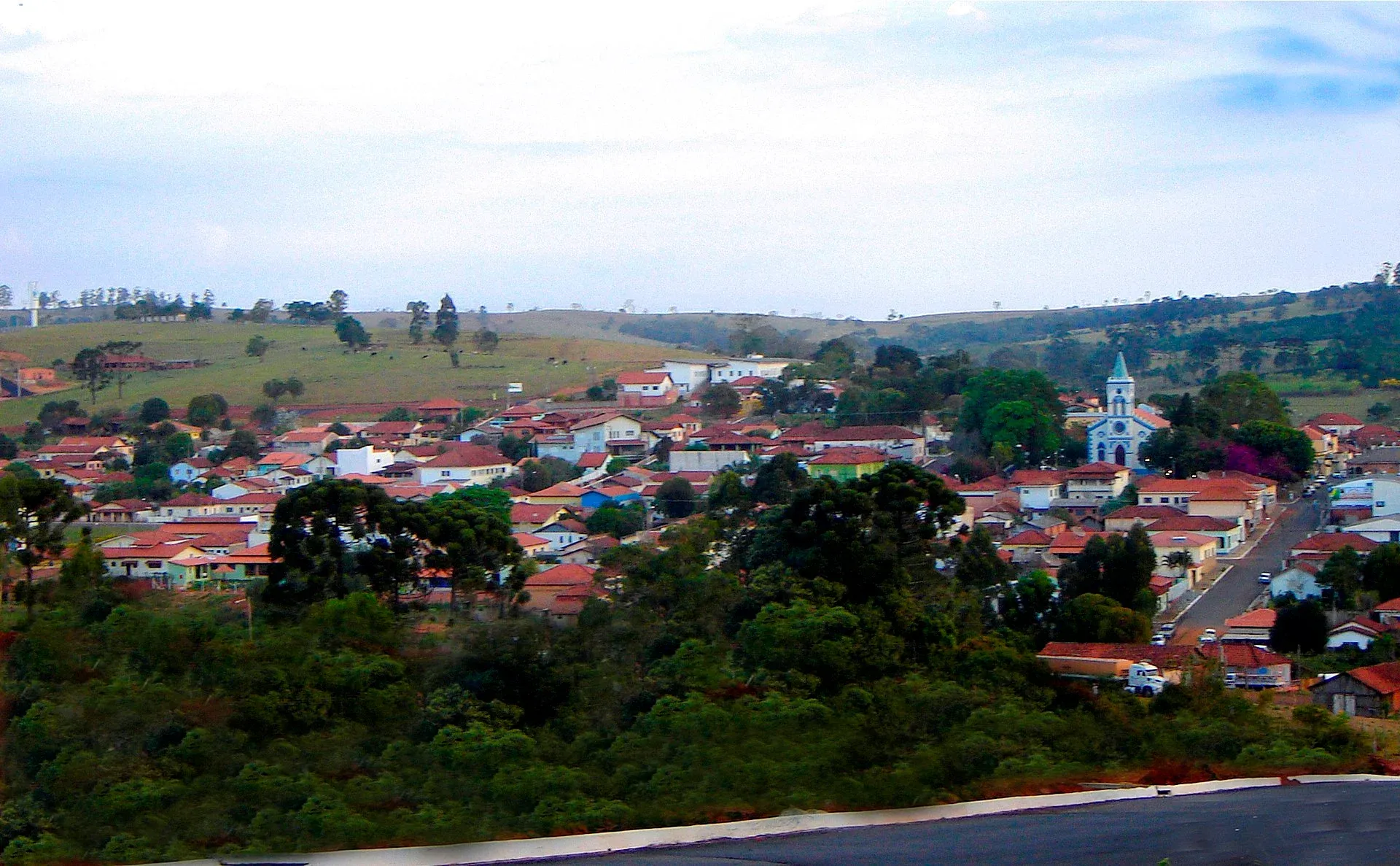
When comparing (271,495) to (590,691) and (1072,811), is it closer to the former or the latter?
(590,691)

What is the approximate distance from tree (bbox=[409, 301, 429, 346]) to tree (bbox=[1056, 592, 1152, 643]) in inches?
1351

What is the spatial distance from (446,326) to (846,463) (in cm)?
2355

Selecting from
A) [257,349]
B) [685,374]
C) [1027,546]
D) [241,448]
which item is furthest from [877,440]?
[257,349]

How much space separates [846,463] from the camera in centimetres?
2370

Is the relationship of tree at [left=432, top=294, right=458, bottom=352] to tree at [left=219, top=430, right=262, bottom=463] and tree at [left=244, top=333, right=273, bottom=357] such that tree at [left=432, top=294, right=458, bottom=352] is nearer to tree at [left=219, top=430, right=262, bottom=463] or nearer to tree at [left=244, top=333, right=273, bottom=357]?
tree at [left=244, top=333, right=273, bottom=357]

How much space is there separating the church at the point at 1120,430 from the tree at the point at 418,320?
79.8ft

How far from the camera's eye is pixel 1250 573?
693 inches

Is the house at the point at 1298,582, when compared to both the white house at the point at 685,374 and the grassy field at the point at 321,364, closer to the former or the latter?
the white house at the point at 685,374

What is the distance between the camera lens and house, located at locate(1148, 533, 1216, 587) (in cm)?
1738

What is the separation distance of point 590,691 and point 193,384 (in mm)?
34844

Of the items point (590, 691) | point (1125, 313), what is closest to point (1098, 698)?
point (590, 691)

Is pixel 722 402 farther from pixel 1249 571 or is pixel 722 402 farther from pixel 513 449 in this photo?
pixel 1249 571

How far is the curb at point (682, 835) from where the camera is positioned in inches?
164

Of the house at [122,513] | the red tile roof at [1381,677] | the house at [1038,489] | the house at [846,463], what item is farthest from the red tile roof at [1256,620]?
the house at [122,513]
